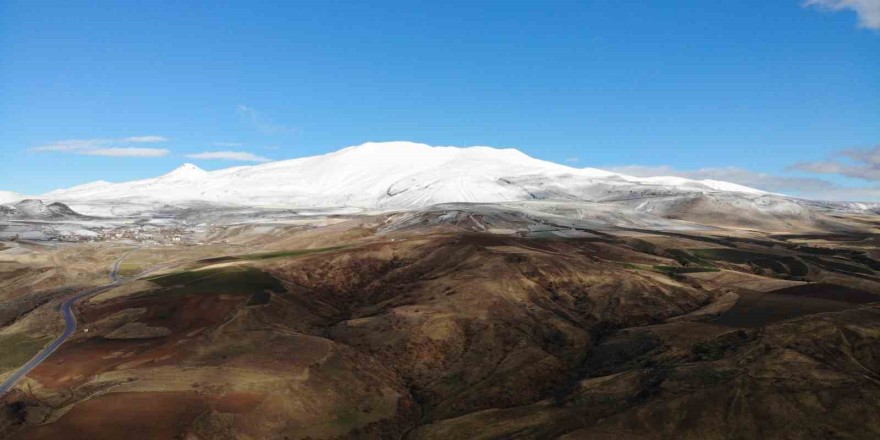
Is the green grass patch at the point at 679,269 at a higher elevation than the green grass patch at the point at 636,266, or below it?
below

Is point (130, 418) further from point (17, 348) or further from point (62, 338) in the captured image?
point (17, 348)

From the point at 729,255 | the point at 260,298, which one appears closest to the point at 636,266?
the point at 729,255

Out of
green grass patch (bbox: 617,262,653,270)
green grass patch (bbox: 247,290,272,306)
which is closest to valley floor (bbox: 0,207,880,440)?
green grass patch (bbox: 247,290,272,306)

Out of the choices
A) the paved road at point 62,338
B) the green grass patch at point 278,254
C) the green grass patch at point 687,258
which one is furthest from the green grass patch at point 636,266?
the paved road at point 62,338

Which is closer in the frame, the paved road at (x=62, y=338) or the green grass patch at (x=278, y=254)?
the paved road at (x=62, y=338)

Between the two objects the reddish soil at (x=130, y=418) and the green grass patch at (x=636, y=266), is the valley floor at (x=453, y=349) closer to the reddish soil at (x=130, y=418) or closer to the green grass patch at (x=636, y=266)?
the reddish soil at (x=130, y=418)

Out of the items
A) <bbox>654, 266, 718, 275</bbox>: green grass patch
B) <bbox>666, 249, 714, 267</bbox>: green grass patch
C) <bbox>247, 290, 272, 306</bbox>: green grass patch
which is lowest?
<bbox>247, 290, 272, 306</bbox>: green grass patch

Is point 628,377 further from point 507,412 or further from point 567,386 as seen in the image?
point 507,412

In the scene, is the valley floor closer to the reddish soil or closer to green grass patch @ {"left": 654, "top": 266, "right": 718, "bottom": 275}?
the reddish soil
